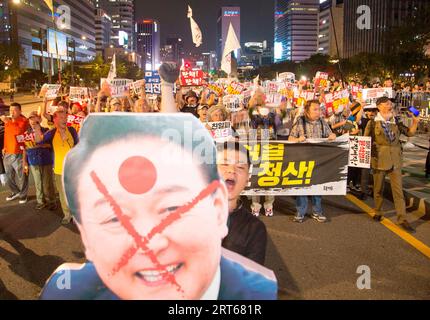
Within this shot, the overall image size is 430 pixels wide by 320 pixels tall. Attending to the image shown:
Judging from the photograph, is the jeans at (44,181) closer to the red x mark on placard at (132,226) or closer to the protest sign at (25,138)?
the protest sign at (25,138)

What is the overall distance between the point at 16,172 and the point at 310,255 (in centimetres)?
565

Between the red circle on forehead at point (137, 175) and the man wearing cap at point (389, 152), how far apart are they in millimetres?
5525

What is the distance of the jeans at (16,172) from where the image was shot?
27.3 feet

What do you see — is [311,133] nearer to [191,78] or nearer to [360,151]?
[360,151]

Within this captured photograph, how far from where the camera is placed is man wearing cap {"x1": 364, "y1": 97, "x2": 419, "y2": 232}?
6664mm

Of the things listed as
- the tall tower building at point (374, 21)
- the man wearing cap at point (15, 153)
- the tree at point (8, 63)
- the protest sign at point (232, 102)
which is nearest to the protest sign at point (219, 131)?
the man wearing cap at point (15, 153)

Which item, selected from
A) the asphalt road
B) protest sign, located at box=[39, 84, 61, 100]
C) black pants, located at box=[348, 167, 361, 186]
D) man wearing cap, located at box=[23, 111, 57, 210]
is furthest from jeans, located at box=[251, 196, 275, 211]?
protest sign, located at box=[39, 84, 61, 100]

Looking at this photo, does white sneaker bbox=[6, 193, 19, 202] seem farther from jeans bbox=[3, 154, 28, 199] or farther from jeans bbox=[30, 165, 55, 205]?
jeans bbox=[30, 165, 55, 205]

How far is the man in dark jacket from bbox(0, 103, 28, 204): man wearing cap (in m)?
6.22

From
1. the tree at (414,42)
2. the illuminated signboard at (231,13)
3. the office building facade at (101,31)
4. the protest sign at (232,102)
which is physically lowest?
the protest sign at (232,102)
